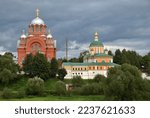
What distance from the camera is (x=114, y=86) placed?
27.3 meters

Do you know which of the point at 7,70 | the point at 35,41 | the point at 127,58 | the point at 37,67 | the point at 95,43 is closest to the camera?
the point at 7,70

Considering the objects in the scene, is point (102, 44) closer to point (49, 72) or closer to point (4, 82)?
point (49, 72)

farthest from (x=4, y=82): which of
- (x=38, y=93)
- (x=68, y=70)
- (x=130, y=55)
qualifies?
(x=130, y=55)

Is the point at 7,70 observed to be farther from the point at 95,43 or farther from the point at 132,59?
the point at 132,59

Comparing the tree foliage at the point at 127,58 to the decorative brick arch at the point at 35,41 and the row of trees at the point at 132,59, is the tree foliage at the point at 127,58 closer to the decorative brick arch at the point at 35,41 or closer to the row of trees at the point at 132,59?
the row of trees at the point at 132,59

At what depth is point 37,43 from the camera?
5403cm

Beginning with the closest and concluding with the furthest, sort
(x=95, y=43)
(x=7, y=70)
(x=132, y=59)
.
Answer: (x=7, y=70), (x=95, y=43), (x=132, y=59)

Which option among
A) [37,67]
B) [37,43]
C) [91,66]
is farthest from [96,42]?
[37,67]

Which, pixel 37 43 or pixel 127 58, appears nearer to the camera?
pixel 37 43

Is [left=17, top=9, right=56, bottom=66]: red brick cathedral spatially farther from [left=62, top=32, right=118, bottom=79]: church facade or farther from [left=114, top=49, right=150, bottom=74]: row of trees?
[left=114, top=49, right=150, bottom=74]: row of trees

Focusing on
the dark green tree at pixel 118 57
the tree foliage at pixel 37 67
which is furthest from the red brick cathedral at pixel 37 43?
the dark green tree at pixel 118 57

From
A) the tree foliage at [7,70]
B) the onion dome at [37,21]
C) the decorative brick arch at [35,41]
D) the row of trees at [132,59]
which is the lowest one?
the tree foliage at [7,70]

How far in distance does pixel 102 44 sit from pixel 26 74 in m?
15.2

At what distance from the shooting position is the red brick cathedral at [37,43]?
53.7 m
